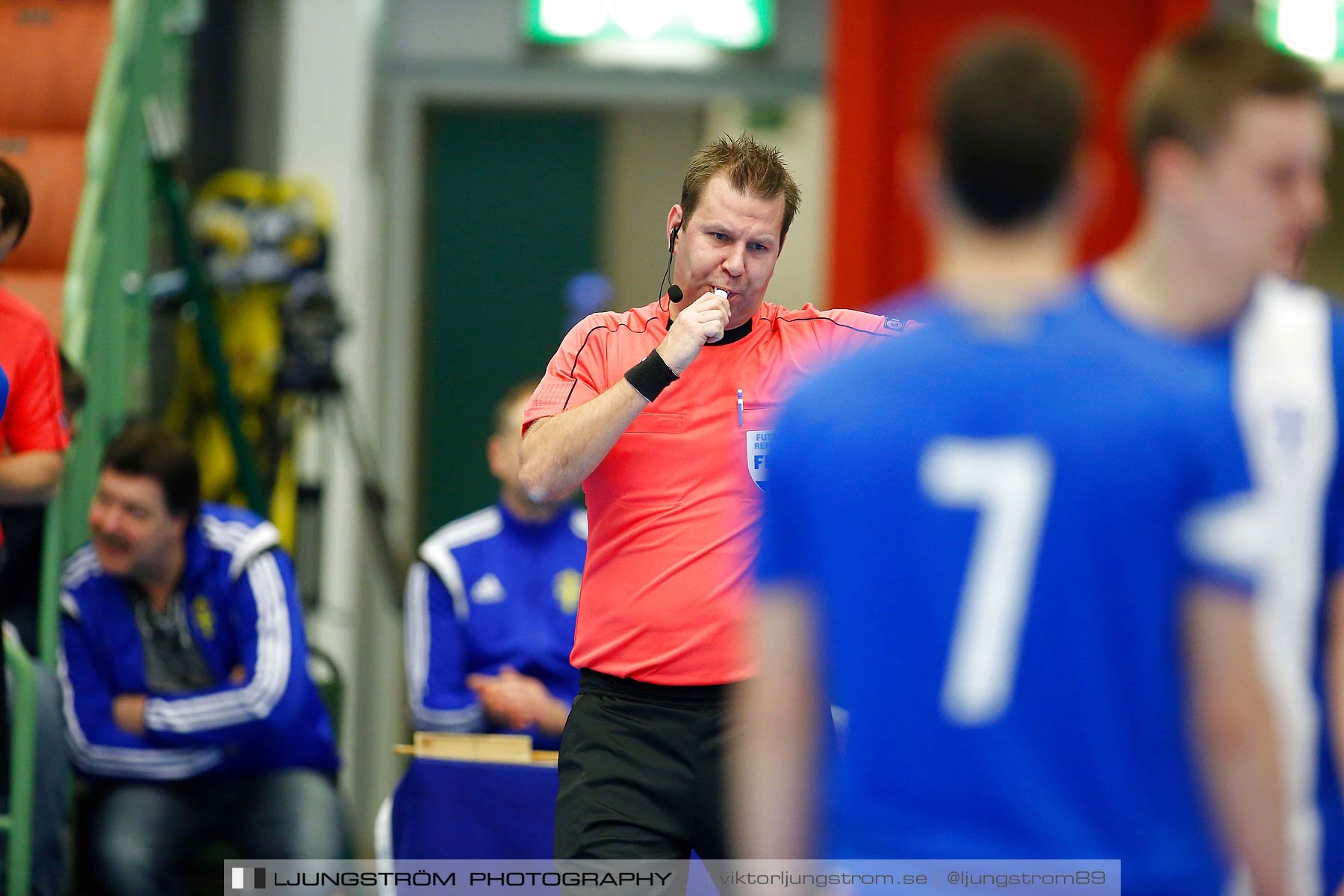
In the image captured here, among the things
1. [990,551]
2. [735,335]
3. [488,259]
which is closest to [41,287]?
[488,259]

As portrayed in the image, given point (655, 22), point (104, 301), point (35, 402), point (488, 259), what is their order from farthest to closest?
point (488, 259) < point (655, 22) < point (104, 301) < point (35, 402)

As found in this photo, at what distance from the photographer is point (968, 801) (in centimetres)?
136

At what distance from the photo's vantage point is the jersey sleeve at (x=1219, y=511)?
4.43 feet

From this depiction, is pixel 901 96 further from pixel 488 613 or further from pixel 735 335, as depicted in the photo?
pixel 735 335

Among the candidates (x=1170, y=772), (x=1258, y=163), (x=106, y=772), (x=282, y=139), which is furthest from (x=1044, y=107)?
(x=282, y=139)

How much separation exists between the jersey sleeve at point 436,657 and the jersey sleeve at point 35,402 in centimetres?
122

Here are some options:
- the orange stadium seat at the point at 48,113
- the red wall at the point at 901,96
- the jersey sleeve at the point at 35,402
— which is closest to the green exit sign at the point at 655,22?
the red wall at the point at 901,96

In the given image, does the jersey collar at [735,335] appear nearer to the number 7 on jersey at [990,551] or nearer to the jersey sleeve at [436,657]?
the number 7 on jersey at [990,551]

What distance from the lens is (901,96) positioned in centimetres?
639

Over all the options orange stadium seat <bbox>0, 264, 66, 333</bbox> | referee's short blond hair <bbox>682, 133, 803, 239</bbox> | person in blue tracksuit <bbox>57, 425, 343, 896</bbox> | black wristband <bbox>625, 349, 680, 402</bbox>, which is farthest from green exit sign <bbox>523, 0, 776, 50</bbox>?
black wristband <bbox>625, 349, 680, 402</bbox>

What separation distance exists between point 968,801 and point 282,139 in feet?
19.3

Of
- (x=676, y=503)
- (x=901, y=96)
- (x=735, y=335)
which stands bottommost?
(x=676, y=503)

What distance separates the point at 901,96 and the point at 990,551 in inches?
209

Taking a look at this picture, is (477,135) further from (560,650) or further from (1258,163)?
(1258,163)
